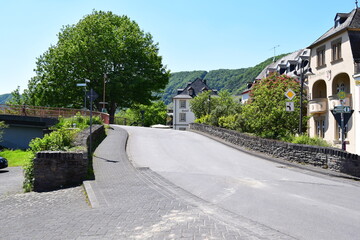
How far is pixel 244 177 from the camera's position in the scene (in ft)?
40.1

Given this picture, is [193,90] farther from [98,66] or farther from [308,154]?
[308,154]

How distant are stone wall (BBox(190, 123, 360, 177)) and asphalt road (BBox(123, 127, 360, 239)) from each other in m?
0.97

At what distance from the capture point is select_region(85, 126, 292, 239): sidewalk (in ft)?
17.8

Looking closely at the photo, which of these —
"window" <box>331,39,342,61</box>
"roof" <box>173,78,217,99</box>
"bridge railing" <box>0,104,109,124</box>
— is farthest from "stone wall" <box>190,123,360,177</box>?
"roof" <box>173,78,217,99</box>

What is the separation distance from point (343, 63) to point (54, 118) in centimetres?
2692

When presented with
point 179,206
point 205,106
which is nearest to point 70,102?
point 205,106

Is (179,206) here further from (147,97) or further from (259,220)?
(147,97)

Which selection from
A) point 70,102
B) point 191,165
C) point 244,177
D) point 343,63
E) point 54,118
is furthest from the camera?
point 70,102

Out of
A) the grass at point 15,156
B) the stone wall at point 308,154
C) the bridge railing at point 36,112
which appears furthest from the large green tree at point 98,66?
the stone wall at point 308,154

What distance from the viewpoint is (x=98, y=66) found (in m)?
45.1

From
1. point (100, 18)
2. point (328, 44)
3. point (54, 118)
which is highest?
point (100, 18)

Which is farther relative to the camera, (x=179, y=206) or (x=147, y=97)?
(x=147, y=97)

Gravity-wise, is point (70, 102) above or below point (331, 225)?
above

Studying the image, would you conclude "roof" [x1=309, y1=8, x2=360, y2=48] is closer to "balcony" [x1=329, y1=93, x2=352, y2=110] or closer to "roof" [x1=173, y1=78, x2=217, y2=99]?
"balcony" [x1=329, y1=93, x2=352, y2=110]
